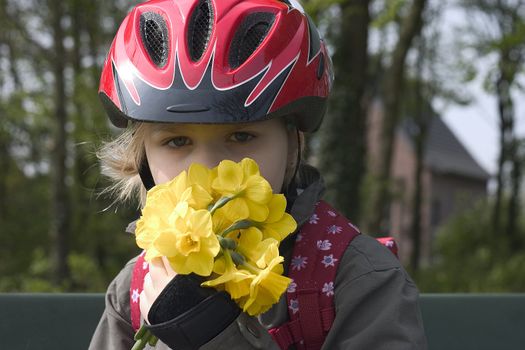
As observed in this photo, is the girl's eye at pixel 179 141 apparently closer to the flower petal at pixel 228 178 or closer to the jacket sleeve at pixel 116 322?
the flower petal at pixel 228 178

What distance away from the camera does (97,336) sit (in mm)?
2486

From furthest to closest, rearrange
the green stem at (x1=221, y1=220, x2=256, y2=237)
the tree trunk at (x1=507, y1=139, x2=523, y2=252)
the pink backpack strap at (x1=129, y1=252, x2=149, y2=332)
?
the tree trunk at (x1=507, y1=139, x2=523, y2=252) → the pink backpack strap at (x1=129, y1=252, x2=149, y2=332) → the green stem at (x1=221, y1=220, x2=256, y2=237)

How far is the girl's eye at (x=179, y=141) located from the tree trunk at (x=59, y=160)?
4785 millimetres

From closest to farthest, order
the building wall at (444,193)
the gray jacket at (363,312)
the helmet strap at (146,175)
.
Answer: the gray jacket at (363,312) < the helmet strap at (146,175) < the building wall at (444,193)

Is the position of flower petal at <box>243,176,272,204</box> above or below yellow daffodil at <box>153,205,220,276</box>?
above

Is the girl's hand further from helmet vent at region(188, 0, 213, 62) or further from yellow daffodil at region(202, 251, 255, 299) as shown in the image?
helmet vent at region(188, 0, 213, 62)

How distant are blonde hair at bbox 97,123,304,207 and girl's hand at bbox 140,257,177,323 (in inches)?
24.2

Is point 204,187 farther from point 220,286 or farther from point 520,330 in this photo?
point 520,330

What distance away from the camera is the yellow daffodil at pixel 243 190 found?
182 cm

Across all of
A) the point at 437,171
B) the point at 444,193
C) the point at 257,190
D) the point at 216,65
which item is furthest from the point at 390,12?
the point at 444,193

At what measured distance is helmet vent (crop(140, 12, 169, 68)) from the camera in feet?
7.53

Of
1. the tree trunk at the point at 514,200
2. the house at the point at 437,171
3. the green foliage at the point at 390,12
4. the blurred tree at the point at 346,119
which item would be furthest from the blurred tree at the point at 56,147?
the house at the point at 437,171

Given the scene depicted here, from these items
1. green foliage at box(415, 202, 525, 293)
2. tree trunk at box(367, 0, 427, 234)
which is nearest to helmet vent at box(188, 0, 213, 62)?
tree trunk at box(367, 0, 427, 234)

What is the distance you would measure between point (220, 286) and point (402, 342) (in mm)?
521
